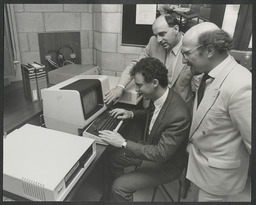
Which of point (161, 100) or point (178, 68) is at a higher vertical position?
point (178, 68)

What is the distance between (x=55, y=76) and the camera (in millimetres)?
1686

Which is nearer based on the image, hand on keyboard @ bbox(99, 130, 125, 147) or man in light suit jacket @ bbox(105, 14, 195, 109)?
hand on keyboard @ bbox(99, 130, 125, 147)

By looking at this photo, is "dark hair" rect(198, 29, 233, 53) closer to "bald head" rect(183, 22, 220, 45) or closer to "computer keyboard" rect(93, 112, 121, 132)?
"bald head" rect(183, 22, 220, 45)

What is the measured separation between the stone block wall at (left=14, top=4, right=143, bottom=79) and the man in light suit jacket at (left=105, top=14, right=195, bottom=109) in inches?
18.7

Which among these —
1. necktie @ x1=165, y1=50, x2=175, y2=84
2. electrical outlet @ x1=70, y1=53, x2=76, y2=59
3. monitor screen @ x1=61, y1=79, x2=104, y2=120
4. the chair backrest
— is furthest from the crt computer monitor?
the chair backrest

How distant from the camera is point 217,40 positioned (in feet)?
3.08

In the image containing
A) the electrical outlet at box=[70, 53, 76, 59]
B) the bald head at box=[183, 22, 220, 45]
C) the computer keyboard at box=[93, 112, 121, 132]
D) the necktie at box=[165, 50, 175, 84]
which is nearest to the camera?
the bald head at box=[183, 22, 220, 45]

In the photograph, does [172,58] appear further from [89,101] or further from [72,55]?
[72,55]

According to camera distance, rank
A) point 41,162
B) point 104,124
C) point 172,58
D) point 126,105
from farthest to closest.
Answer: point 126,105, point 172,58, point 104,124, point 41,162

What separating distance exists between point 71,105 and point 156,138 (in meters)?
0.54

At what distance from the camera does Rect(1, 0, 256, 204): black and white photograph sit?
3.06 feet

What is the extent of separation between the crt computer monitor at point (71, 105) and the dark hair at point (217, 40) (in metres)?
0.71

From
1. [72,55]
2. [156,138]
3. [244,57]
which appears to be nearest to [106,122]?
[156,138]

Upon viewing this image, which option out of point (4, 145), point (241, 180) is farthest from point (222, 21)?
point (4, 145)
